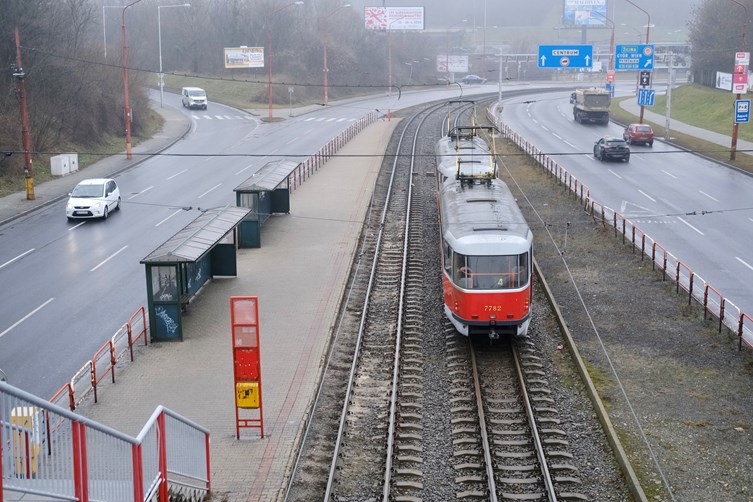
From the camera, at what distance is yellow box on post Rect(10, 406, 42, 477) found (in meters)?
7.77

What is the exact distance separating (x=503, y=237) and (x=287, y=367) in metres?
5.41

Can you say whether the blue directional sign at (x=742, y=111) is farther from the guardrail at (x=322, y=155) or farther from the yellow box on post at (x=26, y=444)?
the yellow box on post at (x=26, y=444)

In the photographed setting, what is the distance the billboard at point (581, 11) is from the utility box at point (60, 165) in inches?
3950

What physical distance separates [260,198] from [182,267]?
10304 millimetres

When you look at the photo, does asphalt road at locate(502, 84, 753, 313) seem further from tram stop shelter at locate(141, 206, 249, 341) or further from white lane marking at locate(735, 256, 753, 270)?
tram stop shelter at locate(141, 206, 249, 341)

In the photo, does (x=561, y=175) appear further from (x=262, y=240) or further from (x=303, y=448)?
(x=303, y=448)

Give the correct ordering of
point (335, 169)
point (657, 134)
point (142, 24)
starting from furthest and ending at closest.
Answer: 1. point (142, 24)
2. point (657, 134)
3. point (335, 169)

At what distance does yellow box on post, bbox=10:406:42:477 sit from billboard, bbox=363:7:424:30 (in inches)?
4426

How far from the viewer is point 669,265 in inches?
1102

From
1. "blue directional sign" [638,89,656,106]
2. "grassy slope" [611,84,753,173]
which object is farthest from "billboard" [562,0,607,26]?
"blue directional sign" [638,89,656,106]

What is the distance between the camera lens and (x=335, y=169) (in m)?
47.2

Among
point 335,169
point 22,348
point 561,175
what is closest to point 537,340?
point 22,348

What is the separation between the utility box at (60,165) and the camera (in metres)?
46.1

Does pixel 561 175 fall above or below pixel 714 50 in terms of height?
below
